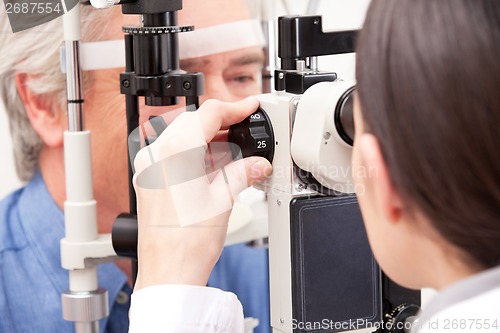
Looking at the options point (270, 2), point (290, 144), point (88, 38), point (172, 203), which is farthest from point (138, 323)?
point (270, 2)

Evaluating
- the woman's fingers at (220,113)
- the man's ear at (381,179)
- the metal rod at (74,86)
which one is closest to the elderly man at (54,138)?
the metal rod at (74,86)

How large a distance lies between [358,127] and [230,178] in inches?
9.3

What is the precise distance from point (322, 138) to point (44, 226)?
27.8 inches

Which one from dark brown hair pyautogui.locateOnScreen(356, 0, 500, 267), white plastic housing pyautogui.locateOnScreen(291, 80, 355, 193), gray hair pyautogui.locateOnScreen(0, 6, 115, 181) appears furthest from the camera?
gray hair pyautogui.locateOnScreen(0, 6, 115, 181)

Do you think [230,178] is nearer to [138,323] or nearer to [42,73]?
[138,323]

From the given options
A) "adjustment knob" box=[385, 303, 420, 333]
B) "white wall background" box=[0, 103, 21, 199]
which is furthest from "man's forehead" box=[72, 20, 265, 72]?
"adjustment knob" box=[385, 303, 420, 333]

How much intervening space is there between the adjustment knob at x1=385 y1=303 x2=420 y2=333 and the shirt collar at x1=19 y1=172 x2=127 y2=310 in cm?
62

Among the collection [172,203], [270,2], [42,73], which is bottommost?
[172,203]

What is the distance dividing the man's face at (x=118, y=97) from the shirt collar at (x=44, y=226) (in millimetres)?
77

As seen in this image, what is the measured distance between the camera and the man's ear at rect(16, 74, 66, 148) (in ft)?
4.09

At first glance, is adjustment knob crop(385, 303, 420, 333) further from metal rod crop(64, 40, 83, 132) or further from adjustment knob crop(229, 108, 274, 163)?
metal rod crop(64, 40, 83, 132)

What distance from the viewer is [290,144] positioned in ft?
2.60

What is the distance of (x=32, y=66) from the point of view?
4.05ft

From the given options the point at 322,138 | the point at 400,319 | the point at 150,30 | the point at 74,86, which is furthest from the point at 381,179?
the point at 74,86
